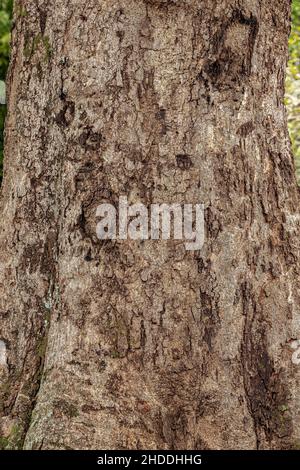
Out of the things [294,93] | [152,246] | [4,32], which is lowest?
[152,246]

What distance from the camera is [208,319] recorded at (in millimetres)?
3477

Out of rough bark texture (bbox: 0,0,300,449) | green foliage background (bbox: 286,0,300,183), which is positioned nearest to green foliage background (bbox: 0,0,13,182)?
rough bark texture (bbox: 0,0,300,449)

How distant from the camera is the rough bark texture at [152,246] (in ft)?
11.2

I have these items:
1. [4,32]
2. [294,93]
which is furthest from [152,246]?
[294,93]

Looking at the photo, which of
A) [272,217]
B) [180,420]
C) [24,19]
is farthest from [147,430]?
[24,19]

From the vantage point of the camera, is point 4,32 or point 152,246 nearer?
point 152,246

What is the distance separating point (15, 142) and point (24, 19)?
0.58 m

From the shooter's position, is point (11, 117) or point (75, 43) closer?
point (75, 43)

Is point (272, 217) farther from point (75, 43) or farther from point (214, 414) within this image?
point (75, 43)

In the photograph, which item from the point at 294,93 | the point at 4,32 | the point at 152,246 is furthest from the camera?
the point at 294,93

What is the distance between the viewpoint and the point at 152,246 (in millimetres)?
3490

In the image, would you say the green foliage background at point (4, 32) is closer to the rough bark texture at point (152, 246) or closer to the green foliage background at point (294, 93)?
the rough bark texture at point (152, 246)

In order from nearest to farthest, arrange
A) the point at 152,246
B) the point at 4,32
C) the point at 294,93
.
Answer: the point at 152,246 → the point at 4,32 → the point at 294,93

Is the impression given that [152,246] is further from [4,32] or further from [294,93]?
[294,93]
